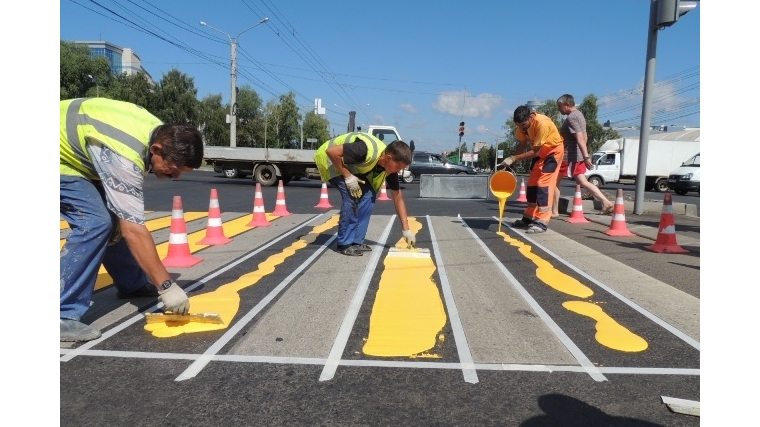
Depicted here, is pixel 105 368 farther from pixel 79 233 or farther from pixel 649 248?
pixel 649 248

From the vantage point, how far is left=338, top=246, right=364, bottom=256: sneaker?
6.26 m

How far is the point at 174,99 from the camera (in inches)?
2501

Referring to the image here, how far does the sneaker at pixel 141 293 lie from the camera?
4191 mm

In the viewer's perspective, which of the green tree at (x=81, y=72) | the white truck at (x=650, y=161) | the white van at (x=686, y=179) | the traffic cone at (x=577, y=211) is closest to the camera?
the traffic cone at (x=577, y=211)

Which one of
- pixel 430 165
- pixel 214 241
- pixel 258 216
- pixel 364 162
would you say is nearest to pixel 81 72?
pixel 430 165

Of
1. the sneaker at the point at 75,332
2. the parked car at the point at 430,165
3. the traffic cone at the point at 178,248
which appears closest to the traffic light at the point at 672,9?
the traffic cone at the point at 178,248

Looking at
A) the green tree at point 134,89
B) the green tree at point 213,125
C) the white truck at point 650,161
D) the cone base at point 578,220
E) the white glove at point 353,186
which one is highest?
the green tree at point 134,89

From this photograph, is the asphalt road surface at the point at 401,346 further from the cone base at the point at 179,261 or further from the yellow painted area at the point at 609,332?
the cone base at the point at 179,261

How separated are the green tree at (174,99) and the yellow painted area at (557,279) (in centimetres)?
6164

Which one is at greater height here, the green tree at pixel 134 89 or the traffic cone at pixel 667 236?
the green tree at pixel 134 89

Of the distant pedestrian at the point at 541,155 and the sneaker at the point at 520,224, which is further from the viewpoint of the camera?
the sneaker at the point at 520,224

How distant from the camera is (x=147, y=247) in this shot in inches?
126

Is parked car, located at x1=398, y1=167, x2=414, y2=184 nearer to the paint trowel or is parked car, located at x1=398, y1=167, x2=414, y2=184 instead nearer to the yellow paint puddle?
the yellow paint puddle

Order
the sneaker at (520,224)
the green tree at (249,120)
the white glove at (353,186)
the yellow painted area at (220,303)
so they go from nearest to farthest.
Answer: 1. the yellow painted area at (220,303)
2. the white glove at (353,186)
3. the sneaker at (520,224)
4. the green tree at (249,120)
